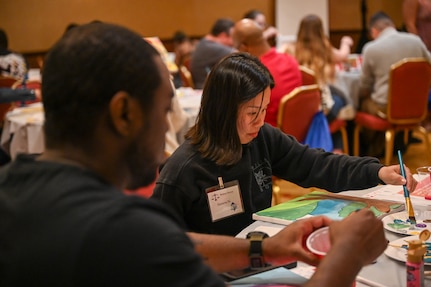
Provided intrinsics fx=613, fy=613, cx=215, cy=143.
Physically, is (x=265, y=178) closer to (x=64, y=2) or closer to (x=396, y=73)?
(x=396, y=73)

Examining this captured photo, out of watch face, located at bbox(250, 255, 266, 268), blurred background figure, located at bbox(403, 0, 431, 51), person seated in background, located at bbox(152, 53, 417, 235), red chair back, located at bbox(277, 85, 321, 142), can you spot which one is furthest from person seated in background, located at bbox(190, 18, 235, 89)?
watch face, located at bbox(250, 255, 266, 268)

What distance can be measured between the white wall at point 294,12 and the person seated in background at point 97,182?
8009 millimetres

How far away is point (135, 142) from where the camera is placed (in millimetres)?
1012

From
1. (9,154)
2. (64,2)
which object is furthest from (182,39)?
(9,154)

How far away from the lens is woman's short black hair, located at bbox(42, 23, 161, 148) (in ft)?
3.18

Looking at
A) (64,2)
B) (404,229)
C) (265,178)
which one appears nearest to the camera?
(404,229)

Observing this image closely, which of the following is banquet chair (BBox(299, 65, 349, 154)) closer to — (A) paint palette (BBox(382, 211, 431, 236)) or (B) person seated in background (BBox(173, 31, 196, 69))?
(A) paint palette (BBox(382, 211, 431, 236))

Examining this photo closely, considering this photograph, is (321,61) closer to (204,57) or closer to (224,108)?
(204,57)

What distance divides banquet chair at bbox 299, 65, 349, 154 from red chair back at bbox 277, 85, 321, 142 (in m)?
0.95

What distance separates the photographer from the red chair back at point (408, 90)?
4910mm

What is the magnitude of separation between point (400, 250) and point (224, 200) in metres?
0.64

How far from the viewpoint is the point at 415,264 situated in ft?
4.33

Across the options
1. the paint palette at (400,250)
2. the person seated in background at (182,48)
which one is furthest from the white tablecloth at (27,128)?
the person seated in background at (182,48)

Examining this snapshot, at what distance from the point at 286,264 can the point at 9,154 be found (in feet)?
12.6
